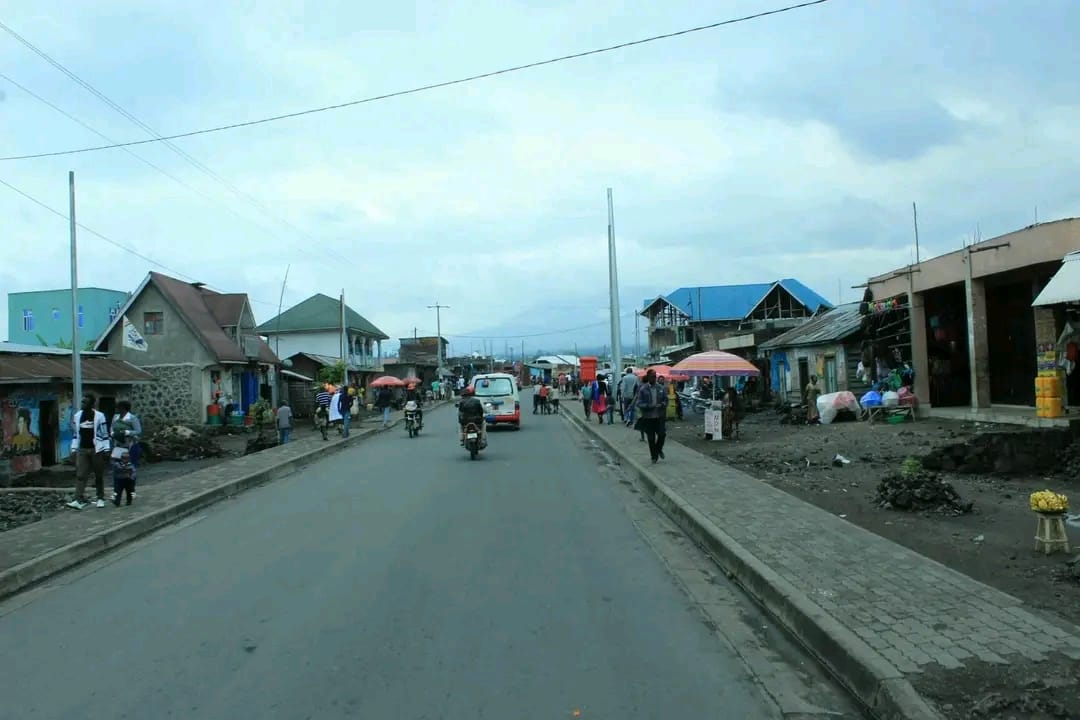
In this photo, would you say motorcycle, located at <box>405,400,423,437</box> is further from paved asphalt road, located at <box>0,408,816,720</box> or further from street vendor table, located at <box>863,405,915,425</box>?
paved asphalt road, located at <box>0,408,816,720</box>

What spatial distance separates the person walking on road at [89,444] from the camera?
12.1 meters

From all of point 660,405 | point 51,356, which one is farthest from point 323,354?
point 660,405

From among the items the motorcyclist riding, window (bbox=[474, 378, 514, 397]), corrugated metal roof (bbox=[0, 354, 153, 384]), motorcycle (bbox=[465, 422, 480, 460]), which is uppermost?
corrugated metal roof (bbox=[0, 354, 153, 384])

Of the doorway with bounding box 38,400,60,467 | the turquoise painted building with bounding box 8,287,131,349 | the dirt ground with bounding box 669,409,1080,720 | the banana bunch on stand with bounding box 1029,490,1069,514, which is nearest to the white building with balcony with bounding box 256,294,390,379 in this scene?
the turquoise painted building with bounding box 8,287,131,349

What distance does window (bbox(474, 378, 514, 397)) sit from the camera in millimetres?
29359

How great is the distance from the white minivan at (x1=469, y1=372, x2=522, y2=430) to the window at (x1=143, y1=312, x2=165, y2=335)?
576 inches

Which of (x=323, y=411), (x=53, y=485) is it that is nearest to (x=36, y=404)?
(x=53, y=485)

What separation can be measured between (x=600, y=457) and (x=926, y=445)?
23.6 ft

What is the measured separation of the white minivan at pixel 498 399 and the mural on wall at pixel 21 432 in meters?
13.1

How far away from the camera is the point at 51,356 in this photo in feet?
78.0

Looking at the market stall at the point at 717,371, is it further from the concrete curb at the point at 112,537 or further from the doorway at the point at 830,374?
the concrete curb at the point at 112,537

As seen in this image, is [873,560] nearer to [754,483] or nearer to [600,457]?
[754,483]

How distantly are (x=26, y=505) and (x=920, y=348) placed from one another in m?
19.8

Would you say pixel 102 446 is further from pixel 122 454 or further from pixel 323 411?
pixel 323 411
